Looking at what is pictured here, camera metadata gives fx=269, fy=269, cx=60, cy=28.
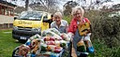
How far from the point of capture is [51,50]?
3.99 meters

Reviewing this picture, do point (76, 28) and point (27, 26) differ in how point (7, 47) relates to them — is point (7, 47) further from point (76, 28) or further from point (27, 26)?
point (76, 28)

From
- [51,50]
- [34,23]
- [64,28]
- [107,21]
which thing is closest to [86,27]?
[64,28]

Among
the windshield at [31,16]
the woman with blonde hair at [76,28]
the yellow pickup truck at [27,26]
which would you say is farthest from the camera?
the windshield at [31,16]

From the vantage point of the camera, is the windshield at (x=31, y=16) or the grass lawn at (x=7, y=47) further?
the windshield at (x=31, y=16)

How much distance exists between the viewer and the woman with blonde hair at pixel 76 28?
4738 mm

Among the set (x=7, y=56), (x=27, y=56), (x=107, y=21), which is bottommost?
(x=7, y=56)

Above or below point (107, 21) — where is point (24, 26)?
below

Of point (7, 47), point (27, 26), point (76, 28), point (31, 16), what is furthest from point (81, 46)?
point (31, 16)

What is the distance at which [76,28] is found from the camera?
15.9ft

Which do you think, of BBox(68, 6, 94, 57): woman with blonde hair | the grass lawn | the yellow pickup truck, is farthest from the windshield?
BBox(68, 6, 94, 57): woman with blonde hair

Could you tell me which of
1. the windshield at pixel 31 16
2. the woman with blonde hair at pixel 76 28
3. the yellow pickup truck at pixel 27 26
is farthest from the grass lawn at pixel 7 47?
Result: the woman with blonde hair at pixel 76 28

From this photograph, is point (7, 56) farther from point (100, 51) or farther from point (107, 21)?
point (107, 21)

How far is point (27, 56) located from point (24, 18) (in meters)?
9.62

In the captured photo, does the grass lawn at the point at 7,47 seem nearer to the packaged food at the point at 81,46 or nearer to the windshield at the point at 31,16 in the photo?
the windshield at the point at 31,16
